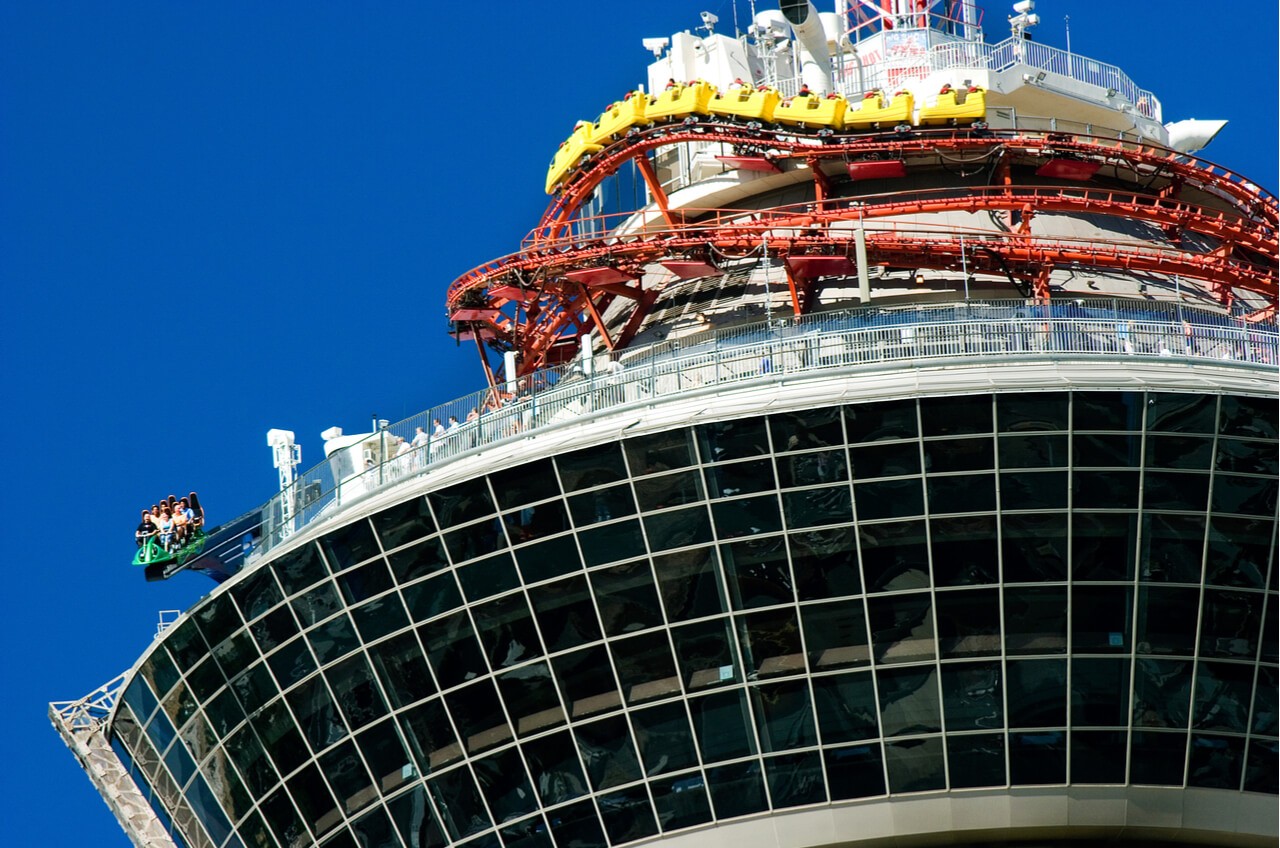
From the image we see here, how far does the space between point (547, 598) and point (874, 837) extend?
1069 centimetres

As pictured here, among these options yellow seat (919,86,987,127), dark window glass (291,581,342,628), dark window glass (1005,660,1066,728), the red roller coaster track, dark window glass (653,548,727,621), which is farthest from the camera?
yellow seat (919,86,987,127)

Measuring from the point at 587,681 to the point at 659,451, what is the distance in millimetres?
6327

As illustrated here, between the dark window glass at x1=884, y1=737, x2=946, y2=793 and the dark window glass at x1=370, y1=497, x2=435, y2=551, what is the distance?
44.4ft

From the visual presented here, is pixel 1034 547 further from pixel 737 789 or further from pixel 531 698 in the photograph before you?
pixel 531 698

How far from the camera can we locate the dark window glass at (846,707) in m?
66.6

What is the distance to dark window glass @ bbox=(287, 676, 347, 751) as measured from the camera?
69.2m

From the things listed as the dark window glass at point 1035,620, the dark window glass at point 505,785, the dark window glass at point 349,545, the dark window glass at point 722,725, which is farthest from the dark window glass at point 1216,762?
the dark window glass at point 349,545

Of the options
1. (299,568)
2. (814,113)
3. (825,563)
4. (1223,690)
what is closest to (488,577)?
(299,568)

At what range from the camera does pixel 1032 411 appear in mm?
66000

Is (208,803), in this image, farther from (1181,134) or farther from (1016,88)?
(1181,134)

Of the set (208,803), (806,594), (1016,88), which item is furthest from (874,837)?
(1016,88)

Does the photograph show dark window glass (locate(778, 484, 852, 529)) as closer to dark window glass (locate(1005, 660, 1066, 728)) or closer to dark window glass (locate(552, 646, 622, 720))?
dark window glass (locate(1005, 660, 1066, 728))

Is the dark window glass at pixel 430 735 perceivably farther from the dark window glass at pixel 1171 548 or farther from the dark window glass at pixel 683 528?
the dark window glass at pixel 1171 548

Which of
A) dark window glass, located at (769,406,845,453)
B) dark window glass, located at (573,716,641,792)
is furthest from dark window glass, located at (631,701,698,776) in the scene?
dark window glass, located at (769,406,845,453)
